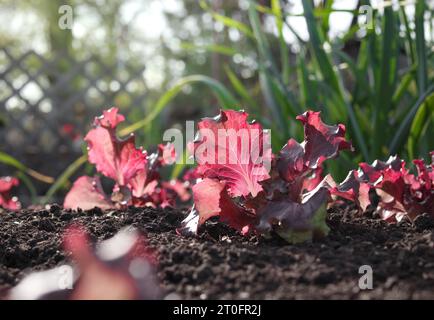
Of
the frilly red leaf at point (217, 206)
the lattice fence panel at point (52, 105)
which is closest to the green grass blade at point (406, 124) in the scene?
the frilly red leaf at point (217, 206)

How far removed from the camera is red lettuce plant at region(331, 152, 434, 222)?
125cm

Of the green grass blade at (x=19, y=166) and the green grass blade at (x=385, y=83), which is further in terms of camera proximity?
the green grass blade at (x=19, y=166)

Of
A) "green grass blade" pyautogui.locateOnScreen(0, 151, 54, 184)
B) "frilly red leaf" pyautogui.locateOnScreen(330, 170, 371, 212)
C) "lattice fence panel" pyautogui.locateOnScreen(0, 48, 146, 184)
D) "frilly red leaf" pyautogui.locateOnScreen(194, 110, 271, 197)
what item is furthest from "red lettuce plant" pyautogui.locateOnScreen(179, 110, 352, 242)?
"lattice fence panel" pyautogui.locateOnScreen(0, 48, 146, 184)

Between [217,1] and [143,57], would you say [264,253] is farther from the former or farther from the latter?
[143,57]

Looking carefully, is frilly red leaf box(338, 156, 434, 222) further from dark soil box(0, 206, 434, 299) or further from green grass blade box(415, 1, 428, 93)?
green grass blade box(415, 1, 428, 93)

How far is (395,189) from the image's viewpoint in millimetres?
1254

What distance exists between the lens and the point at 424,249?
992 millimetres

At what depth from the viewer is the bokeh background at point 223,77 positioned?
6.19ft

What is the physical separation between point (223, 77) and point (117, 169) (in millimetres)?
4859

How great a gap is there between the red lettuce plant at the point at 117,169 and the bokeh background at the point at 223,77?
60cm

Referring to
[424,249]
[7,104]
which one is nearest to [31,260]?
[424,249]

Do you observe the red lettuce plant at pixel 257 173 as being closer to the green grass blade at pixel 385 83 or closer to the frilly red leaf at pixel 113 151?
the frilly red leaf at pixel 113 151

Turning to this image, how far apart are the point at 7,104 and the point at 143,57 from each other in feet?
32.2
